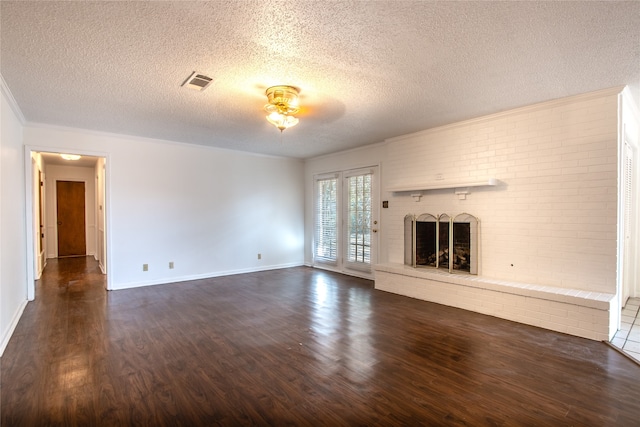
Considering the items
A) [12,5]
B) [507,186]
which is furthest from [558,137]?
[12,5]

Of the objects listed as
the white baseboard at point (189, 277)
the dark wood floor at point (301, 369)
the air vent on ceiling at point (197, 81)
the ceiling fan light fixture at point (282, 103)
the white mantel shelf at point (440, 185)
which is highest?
the air vent on ceiling at point (197, 81)

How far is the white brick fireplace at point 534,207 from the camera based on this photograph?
10.7 feet

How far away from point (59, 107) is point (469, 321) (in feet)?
17.6

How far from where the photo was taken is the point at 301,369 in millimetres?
2521

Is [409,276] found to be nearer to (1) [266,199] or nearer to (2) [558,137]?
(2) [558,137]

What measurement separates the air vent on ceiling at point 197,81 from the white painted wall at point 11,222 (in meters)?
1.73

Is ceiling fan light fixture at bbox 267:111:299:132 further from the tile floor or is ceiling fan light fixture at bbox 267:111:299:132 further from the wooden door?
the wooden door

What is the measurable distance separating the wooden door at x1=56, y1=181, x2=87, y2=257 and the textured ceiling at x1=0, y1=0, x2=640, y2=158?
5963 mm

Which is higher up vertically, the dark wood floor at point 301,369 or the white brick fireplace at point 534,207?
the white brick fireplace at point 534,207

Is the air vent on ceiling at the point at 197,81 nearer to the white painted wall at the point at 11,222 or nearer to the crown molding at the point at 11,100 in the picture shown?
the crown molding at the point at 11,100

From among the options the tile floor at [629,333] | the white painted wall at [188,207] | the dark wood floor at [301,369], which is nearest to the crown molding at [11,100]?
the white painted wall at [188,207]

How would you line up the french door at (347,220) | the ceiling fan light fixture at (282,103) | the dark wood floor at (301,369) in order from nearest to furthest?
the dark wood floor at (301,369)
the ceiling fan light fixture at (282,103)
the french door at (347,220)

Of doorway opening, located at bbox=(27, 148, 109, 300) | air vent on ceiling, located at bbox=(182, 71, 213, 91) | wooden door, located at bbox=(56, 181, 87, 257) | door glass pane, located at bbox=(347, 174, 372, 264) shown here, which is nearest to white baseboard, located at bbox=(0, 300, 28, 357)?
air vent on ceiling, located at bbox=(182, 71, 213, 91)

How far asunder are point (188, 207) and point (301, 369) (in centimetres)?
421
